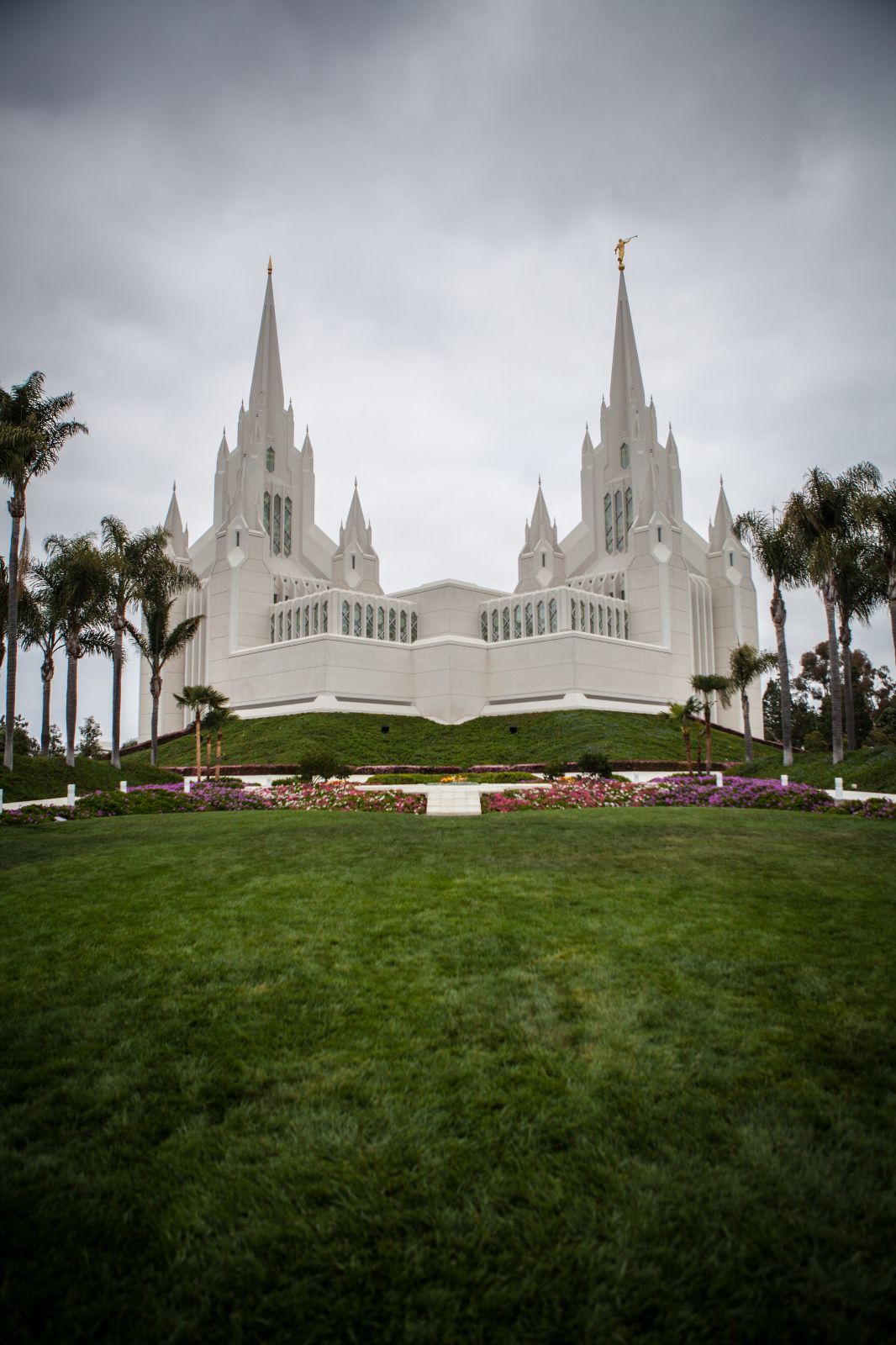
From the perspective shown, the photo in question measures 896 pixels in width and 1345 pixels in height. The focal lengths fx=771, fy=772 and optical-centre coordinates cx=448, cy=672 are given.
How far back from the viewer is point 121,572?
2883 centimetres

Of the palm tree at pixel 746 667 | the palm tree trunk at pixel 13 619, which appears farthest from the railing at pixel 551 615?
the palm tree trunk at pixel 13 619

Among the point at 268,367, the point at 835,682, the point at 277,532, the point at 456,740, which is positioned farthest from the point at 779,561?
the point at 268,367

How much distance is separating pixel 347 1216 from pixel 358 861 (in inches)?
229

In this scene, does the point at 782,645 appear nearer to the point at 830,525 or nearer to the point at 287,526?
the point at 830,525

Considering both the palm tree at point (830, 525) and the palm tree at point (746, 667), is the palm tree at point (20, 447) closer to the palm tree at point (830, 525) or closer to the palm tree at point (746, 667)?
the palm tree at point (830, 525)

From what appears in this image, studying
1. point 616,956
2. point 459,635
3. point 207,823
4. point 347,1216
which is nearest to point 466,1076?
point 347,1216

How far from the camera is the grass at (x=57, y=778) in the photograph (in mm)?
19250

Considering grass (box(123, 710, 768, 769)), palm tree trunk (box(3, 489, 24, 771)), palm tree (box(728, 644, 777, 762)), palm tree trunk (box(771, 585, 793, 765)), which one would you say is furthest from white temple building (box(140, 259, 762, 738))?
palm tree trunk (box(3, 489, 24, 771))

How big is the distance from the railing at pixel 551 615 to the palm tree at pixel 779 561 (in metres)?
18.9

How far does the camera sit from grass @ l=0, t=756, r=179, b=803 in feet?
63.2

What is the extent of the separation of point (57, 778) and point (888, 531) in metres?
24.3

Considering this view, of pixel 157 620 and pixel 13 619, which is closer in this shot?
pixel 13 619

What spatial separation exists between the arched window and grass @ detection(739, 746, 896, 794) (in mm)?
41894

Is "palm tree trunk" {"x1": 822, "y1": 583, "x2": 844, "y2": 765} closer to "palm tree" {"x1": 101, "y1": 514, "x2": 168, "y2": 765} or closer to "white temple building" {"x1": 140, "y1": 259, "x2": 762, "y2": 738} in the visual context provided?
"white temple building" {"x1": 140, "y1": 259, "x2": 762, "y2": 738}
